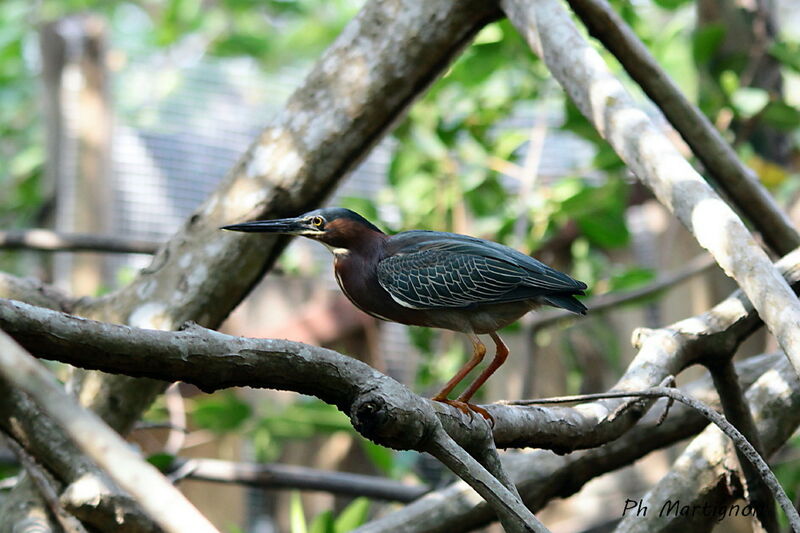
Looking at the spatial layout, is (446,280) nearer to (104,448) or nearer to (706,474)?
(706,474)

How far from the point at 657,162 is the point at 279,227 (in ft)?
3.46

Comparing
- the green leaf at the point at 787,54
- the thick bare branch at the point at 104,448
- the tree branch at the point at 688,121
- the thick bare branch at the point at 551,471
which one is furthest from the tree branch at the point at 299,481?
the thick bare branch at the point at 104,448

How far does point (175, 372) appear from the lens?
1.47 meters

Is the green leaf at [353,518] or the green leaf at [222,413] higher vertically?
the green leaf at [222,413]

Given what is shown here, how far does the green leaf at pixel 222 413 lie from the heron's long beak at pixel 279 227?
6.57ft

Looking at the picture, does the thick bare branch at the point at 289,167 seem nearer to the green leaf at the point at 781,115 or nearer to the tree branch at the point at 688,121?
the tree branch at the point at 688,121

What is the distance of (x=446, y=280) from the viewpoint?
2549mm

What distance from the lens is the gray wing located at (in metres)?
2.49

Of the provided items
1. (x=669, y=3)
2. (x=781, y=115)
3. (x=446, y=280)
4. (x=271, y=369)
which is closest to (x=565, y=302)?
(x=446, y=280)

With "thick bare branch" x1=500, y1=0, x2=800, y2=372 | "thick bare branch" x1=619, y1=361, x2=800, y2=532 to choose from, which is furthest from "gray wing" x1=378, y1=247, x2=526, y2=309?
"thick bare branch" x1=619, y1=361, x2=800, y2=532

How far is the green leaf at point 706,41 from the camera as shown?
3859 millimetres

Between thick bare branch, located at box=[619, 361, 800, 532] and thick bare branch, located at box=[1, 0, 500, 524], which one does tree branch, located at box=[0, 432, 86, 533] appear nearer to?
thick bare branch, located at box=[1, 0, 500, 524]

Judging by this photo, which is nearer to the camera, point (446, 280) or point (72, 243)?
point (446, 280)

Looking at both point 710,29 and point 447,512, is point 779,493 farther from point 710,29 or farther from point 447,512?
point 710,29
